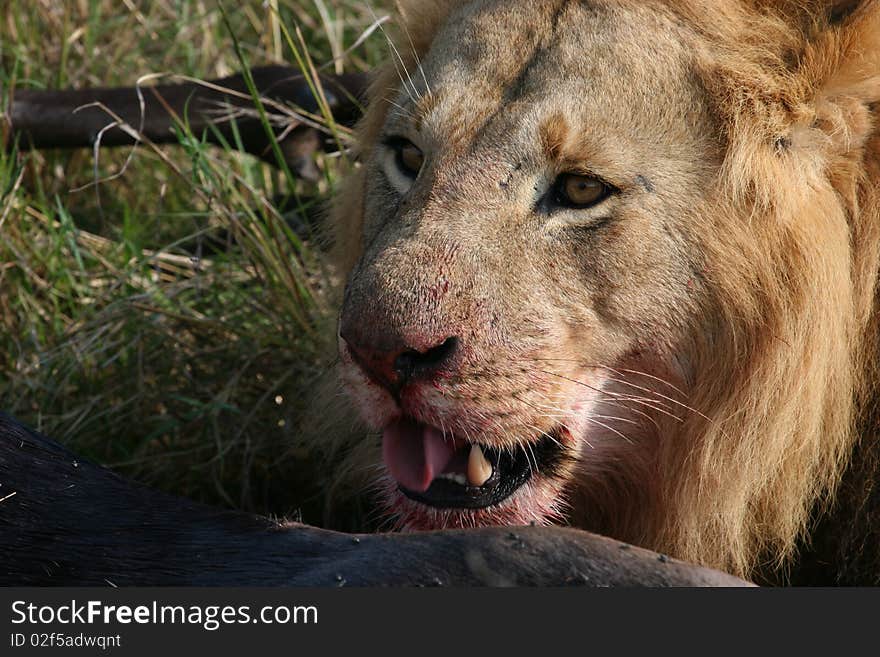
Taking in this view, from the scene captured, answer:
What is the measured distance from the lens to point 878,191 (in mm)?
2615

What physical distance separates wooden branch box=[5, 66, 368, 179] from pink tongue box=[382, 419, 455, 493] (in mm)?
1745

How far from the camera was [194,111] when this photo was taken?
4.34 m

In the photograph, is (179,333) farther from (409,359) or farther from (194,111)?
(409,359)

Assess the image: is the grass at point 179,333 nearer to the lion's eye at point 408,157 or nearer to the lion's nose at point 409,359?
the lion's eye at point 408,157

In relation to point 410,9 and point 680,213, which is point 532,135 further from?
point 410,9

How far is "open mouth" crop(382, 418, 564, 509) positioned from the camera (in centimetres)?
258

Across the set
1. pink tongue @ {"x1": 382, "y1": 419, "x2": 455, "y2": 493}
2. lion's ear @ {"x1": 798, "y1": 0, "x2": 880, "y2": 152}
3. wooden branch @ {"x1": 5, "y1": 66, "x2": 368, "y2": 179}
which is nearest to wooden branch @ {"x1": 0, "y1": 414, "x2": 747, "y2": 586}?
pink tongue @ {"x1": 382, "y1": 419, "x2": 455, "y2": 493}

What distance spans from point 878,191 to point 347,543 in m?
1.27

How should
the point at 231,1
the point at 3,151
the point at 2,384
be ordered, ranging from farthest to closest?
the point at 231,1 → the point at 3,151 → the point at 2,384

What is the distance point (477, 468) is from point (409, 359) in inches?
12.0

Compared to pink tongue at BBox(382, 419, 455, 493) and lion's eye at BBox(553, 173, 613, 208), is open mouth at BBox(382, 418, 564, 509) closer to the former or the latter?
pink tongue at BBox(382, 419, 455, 493)

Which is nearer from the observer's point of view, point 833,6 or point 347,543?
point 347,543

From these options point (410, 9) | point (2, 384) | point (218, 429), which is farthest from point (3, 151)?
point (410, 9)

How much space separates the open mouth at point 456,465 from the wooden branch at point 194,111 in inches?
69.3
